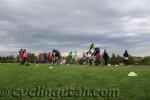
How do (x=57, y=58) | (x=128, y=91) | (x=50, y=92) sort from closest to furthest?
(x=128, y=91) → (x=50, y=92) → (x=57, y=58)

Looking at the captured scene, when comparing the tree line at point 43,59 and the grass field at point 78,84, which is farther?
the tree line at point 43,59

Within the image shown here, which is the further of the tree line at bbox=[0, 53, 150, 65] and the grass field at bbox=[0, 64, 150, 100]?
the tree line at bbox=[0, 53, 150, 65]

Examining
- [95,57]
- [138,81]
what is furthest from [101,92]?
[95,57]

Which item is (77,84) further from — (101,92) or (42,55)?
A: (42,55)

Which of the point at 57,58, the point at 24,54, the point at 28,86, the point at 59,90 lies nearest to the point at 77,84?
the point at 59,90

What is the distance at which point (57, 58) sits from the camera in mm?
54906

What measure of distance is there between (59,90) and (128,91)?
481 centimetres

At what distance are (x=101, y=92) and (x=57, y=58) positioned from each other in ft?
106

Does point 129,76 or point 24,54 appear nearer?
point 129,76

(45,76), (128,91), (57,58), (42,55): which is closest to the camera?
(128,91)

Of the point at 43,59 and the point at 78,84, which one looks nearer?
the point at 78,84

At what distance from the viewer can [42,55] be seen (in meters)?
72.7

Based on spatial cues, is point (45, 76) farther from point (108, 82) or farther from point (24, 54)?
point (24, 54)

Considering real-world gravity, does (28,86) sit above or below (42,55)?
below
